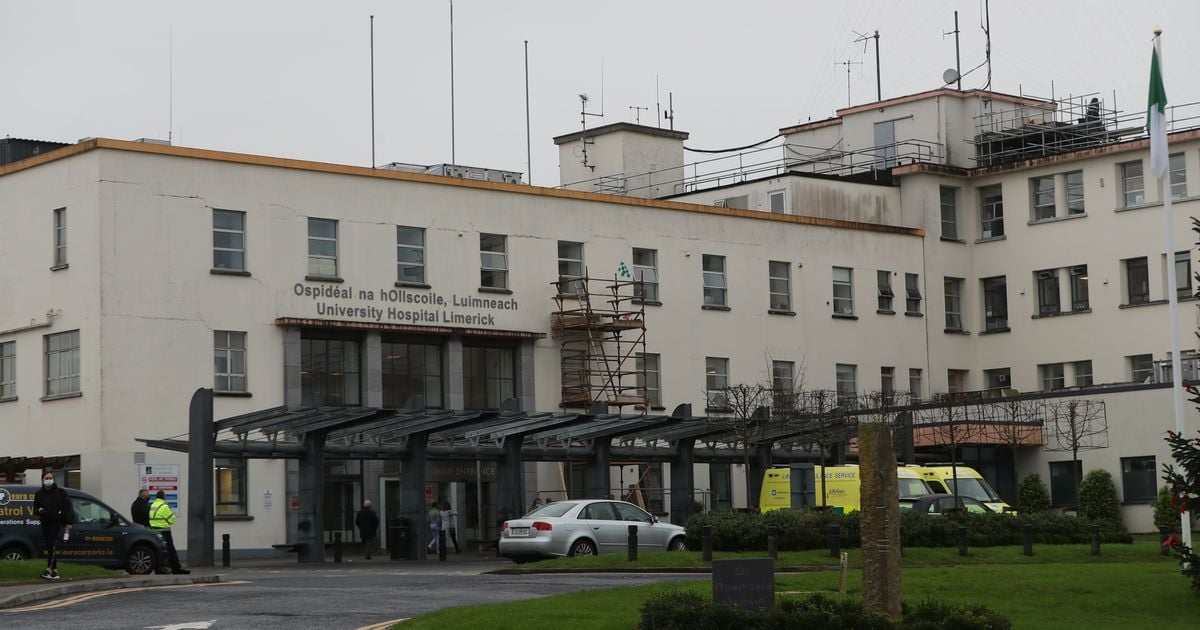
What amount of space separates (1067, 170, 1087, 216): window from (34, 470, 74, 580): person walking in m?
40.7

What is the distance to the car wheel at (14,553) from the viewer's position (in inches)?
1362

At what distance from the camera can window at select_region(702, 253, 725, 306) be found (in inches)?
2317

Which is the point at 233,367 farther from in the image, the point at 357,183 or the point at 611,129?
the point at 611,129

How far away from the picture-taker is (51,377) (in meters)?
47.4

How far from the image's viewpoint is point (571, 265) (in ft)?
183

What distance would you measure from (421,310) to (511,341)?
3.26 meters

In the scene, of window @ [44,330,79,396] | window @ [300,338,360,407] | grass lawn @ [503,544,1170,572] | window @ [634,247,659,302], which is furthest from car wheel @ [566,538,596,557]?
window @ [634,247,659,302]

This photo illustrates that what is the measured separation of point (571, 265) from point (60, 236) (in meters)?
15.2

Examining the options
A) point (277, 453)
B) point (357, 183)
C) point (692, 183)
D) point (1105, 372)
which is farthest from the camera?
point (692, 183)

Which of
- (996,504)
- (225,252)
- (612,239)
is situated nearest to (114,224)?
(225,252)

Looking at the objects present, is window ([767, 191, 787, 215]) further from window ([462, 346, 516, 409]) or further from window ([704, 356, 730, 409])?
window ([462, 346, 516, 409])

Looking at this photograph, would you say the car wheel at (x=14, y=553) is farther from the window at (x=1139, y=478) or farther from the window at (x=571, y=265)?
the window at (x=1139, y=478)

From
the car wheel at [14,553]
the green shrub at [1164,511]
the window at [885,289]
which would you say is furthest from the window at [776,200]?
the car wheel at [14,553]

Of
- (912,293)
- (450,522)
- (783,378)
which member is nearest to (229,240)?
(450,522)
